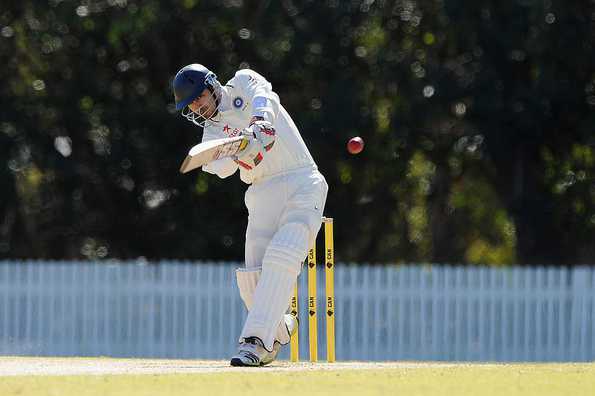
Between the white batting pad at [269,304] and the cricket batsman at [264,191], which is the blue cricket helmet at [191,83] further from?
the white batting pad at [269,304]

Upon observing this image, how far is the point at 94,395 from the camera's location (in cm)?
575

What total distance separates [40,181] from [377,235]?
416 centimetres

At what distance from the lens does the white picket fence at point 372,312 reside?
1565 cm

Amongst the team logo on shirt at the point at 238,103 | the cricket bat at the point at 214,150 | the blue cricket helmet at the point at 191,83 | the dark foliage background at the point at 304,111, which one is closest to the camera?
the cricket bat at the point at 214,150

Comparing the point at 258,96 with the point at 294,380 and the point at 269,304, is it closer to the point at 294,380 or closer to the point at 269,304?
the point at 269,304

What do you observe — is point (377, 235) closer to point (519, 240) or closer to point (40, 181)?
point (519, 240)

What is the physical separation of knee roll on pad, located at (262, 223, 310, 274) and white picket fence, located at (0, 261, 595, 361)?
26.3 ft

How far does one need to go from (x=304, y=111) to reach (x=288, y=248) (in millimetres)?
9619

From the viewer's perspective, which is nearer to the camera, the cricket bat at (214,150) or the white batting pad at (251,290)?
the cricket bat at (214,150)

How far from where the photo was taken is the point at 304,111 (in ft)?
55.9

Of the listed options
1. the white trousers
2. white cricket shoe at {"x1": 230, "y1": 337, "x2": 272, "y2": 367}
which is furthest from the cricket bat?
white cricket shoe at {"x1": 230, "y1": 337, "x2": 272, "y2": 367}

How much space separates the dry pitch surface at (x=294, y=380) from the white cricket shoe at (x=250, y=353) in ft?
0.38

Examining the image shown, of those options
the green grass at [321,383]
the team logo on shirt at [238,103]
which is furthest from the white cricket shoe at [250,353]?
the team logo on shirt at [238,103]

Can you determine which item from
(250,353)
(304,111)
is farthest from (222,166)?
(304,111)
